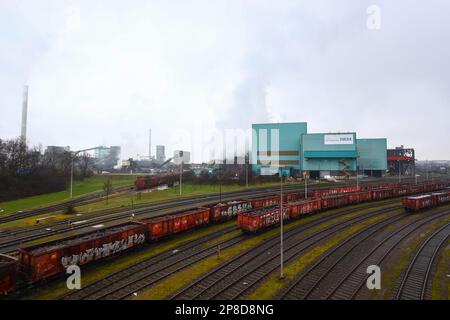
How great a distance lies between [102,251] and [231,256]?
35.1ft

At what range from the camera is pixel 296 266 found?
733 inches

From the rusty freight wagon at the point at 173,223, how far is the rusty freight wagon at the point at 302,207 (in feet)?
37.7

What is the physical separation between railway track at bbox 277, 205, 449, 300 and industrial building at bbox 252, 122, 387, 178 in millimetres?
67051

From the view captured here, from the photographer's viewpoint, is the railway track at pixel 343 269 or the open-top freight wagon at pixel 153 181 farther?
the open-top freight wagon at pixel 153 181

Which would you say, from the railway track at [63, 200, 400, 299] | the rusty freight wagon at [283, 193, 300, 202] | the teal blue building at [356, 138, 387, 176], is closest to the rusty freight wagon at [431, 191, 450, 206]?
the rusty freight wagon at [283, 193, 300, 202]

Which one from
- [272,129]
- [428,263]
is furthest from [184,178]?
[428,263]

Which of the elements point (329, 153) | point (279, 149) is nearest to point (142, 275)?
point (329, 153)

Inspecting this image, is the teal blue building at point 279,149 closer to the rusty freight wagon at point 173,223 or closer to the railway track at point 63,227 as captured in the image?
the railway track at point 63,227

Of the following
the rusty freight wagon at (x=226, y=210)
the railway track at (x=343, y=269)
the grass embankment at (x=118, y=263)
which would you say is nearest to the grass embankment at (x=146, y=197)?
the rusty freight wagon at (x=226, y=210)

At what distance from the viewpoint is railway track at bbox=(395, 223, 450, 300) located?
14812mm

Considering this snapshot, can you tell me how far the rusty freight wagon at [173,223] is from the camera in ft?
77.6

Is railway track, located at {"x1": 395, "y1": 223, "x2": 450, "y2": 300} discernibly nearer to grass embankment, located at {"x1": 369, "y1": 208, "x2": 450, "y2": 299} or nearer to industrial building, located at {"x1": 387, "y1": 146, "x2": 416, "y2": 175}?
grass embankment, located at {"x1": 369, "y1": 208, "x2": 450, "y2": 299}

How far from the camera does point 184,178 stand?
8131 centimetres

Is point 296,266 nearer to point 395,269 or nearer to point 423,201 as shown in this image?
point 395,269
